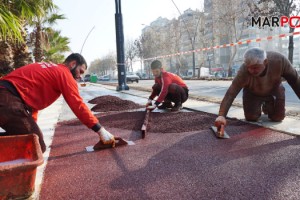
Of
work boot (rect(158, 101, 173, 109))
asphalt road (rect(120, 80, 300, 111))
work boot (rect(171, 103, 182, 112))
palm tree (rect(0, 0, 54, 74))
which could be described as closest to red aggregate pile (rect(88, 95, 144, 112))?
work boot (rect(158, 101, 173, 109))

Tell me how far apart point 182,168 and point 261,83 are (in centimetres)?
196

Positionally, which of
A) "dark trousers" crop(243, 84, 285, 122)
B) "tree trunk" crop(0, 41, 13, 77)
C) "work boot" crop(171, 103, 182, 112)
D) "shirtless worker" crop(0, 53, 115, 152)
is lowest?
"work boot" crop(171, 103, 182, 112)

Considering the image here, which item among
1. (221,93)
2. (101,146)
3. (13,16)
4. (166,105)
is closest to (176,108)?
(166,105)

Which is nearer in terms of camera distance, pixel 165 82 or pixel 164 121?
pixel 164 121

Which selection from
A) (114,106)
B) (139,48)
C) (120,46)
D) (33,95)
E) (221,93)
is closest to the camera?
(33,95)

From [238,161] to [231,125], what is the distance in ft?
5.37

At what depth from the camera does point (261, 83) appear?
392 centimetres

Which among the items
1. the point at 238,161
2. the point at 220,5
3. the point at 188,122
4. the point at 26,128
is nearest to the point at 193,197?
the point at 238,161

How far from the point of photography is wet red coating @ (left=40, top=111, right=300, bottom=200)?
6.82 feet

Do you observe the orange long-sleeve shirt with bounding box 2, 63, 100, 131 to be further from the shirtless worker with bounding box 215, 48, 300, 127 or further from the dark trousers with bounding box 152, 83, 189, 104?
the dark trousers with bounding box 152, 83, 189, 104

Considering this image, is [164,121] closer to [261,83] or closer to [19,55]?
[261,83]

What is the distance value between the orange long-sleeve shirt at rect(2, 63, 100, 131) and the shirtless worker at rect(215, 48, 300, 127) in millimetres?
1588

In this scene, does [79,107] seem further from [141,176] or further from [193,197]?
[193,197]

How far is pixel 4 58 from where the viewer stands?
315 inches
